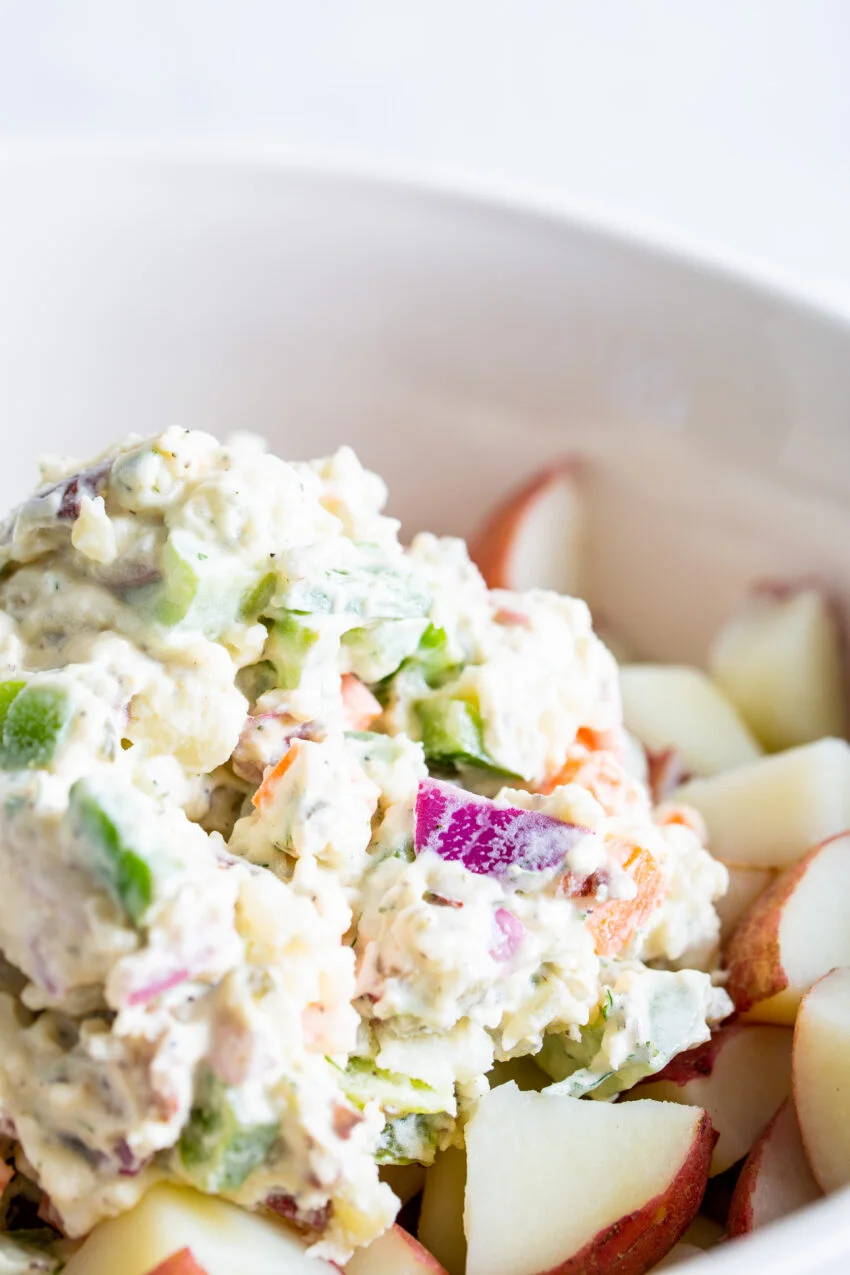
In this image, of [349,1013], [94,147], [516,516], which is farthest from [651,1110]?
[94,147]

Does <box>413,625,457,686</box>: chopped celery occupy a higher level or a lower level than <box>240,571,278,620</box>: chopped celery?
lower

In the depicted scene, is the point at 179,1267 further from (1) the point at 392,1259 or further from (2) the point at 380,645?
(2) the point at 380,645

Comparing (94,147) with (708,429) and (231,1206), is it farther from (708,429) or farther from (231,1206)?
(231,1206)

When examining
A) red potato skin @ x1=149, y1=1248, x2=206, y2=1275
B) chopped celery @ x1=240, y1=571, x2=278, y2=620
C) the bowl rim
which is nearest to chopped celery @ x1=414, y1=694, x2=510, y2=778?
chopped celery @ x1=240, y1=571, x2=278, y2=620

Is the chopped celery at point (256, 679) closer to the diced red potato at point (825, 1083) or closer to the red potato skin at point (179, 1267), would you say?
the red potato skin at point (179, 1267)

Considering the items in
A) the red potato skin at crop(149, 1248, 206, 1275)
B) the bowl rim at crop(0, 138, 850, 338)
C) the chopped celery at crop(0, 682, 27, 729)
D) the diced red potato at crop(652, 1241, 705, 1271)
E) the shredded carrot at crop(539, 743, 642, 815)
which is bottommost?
the diced red potato at crop(652, 1241, 705, 1271)

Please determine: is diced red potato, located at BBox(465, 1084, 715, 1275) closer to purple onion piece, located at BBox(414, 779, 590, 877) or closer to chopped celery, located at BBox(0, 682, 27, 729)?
purple onion piece, located at BBox(414, 779, 590, 877)

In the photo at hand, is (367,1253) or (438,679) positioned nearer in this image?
(367,1253)
